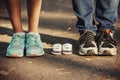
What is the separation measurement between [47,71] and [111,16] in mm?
741

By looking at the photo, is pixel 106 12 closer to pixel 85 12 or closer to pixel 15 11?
pixel 85 12

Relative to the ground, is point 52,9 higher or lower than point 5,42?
higher

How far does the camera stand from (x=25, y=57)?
241 centimetres

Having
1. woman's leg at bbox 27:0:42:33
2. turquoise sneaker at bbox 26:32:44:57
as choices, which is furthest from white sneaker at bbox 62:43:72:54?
woman's leg at bbox 27:0:42:33

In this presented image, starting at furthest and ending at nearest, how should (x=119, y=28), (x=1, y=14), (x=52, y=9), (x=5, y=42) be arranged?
(x=52, y=9) → (x=1, y=14) → (x=119, y=28) → (x=5, y=42)

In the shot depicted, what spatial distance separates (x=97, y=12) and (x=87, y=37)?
244 mm

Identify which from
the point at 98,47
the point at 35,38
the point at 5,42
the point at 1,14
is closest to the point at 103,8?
the point at 98,47

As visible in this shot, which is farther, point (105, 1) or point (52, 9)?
point (52, 9)

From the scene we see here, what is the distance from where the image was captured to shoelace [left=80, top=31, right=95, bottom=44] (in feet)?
8.07

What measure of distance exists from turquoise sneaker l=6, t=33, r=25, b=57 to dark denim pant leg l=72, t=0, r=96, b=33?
0.49m

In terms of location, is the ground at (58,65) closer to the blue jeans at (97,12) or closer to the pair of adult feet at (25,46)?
the pair of adult feet at (25,46)

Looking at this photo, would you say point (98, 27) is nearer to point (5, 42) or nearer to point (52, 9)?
point (5, 42)

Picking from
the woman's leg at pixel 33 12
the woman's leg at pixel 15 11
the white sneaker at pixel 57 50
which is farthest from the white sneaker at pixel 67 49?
the woman's leg at pixel 15 11

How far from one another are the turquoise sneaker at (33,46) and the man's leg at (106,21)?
0.48m
